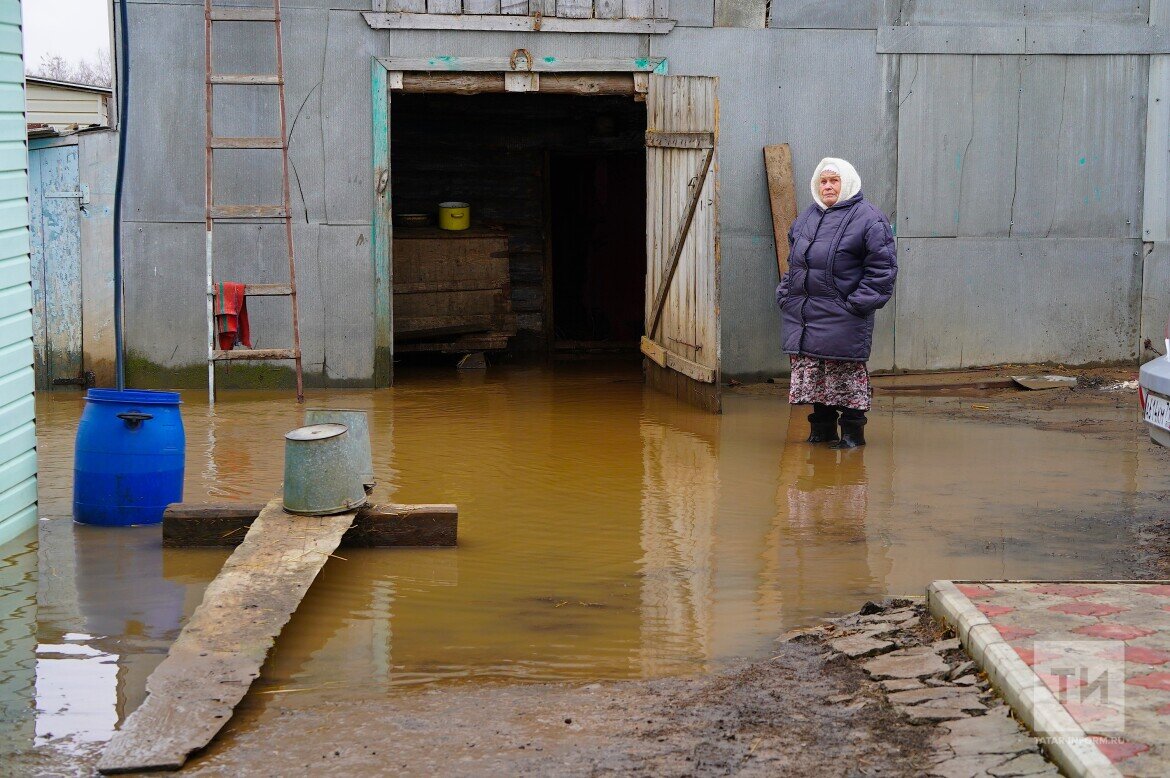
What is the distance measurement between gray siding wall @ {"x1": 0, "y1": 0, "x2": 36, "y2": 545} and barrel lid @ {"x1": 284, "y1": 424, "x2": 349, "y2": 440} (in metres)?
1.38

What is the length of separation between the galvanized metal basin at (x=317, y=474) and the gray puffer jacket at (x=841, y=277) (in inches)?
137

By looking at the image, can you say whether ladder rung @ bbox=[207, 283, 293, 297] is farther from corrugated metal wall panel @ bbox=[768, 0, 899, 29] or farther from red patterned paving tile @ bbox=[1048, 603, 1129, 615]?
red patterned paving tile @ bbox=[1048, 603, 1129, 615]

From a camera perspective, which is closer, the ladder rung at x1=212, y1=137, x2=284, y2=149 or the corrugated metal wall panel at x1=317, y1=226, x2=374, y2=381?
the ladder rung at x1=212, y1=137, x2=284, y2=149

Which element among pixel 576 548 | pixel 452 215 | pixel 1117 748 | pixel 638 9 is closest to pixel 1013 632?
pixel 1117 748

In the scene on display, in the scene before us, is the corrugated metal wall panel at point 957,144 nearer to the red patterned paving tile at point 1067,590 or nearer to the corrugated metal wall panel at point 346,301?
the corrugated metal wall panel at point 346,301

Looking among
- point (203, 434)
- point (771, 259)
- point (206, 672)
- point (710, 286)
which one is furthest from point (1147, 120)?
point (206, 672)

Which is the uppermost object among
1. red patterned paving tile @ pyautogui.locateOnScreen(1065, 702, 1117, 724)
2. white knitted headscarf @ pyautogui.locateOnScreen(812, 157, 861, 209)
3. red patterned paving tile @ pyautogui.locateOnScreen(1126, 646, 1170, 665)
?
white knitted headscarf @ pyautogui.locateOnScreen(812, 157, 861, 209)

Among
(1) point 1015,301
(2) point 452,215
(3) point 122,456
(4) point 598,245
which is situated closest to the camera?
(3) point 122,456

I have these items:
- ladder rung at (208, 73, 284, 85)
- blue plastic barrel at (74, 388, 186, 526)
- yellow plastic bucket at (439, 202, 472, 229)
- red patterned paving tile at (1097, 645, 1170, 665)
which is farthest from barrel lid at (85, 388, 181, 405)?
yellow plastic bucket at (439, 202, 472, 229)

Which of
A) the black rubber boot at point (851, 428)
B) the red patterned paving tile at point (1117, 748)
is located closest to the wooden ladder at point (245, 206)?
the black rubber boot at point (851, 428)

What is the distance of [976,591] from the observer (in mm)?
4363

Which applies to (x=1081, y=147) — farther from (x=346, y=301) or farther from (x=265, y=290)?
(x=265, y=290)

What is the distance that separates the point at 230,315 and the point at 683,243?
360cm

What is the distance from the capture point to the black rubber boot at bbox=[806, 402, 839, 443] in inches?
328
